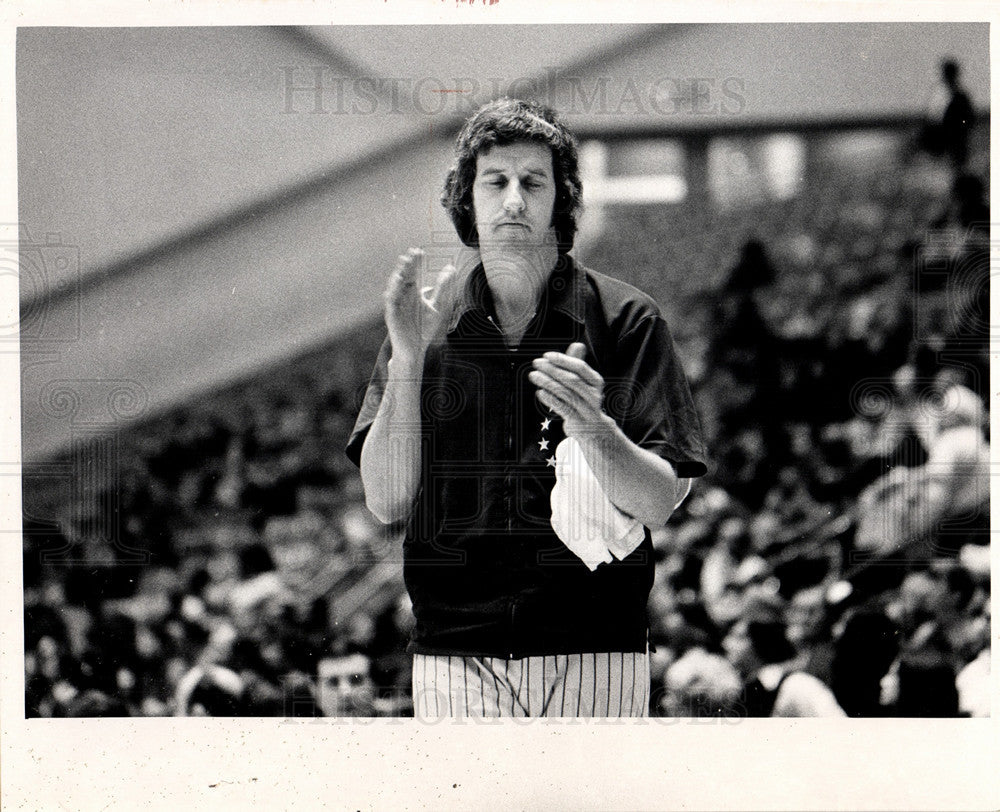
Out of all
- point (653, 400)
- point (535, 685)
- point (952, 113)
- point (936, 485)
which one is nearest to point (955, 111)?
point (952, 113)

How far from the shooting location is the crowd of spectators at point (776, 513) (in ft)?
10.2

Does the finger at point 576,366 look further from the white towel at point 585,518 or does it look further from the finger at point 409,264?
the finger at point 409,264

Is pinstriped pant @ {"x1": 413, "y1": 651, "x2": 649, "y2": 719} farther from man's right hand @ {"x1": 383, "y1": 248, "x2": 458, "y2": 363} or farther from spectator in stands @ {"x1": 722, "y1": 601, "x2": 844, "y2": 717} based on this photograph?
man's right hand @ {"x1": 383, "y1": 248, "x2": 458, "y2": 363}

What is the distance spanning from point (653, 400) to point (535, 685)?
0.83m

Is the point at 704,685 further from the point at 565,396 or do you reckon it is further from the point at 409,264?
the point at 409,264

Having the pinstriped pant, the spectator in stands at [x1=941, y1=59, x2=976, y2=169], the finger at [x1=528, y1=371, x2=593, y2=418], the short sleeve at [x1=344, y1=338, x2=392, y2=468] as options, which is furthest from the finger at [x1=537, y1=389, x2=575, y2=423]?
the spectator in stands at [x1=941, y1=59, x2=976, y2=169]

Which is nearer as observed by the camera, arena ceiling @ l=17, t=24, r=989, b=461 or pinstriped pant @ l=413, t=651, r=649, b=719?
pinstriped pant @ l=413, t=651, r=649, b=719

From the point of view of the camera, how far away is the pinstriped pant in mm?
2980

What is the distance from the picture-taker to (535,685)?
2996mm

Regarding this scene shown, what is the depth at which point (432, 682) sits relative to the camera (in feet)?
10.0

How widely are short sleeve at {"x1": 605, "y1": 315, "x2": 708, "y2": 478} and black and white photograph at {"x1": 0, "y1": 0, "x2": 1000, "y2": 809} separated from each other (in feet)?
0.11

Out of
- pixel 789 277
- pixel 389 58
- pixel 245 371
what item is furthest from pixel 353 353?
pixel 789 277

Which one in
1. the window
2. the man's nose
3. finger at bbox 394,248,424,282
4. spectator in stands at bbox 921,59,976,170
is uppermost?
spectator in stands at bbox 921,59,976,170

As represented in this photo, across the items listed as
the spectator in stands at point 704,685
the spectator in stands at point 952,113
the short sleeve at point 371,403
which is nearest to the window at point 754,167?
the spectator in stands at point 952,113
